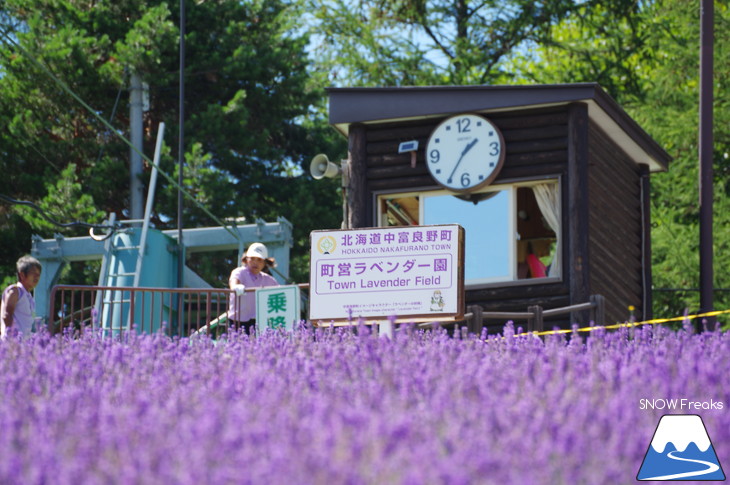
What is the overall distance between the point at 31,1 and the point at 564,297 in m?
18.1

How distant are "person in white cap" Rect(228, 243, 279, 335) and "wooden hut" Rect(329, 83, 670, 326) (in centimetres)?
254

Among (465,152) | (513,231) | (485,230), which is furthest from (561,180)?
(465,152)

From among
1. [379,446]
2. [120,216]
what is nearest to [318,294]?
[379,446]

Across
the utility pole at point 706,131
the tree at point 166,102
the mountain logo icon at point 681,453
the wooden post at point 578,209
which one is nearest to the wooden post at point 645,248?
the utility pole at point 706,131

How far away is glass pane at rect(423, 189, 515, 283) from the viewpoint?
48.9 ft

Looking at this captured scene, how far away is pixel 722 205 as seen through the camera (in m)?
24.0

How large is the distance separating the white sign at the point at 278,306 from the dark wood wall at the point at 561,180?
3501 mm

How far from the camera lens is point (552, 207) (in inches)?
586

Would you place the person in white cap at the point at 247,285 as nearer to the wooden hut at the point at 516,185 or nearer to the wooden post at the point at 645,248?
the wooden hut at the point at 516,185

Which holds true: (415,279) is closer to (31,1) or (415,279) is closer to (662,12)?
(662,12)

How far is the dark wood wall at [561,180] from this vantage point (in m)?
14.5

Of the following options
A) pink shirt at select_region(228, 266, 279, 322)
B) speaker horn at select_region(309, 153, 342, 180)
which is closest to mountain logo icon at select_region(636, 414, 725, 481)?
pink shirt at select_region(228, 266, 279, 322)

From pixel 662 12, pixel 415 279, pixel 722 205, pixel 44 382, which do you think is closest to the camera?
pixel 44 382

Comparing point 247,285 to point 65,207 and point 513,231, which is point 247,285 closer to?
point 513,231
